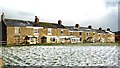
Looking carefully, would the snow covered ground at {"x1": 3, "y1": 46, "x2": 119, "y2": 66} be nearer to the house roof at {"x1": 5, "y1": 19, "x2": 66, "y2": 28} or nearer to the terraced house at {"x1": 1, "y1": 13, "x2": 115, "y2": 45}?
the terraced house at {"x1": 1, "y1": 13, "x2": 115, "y2": 45}

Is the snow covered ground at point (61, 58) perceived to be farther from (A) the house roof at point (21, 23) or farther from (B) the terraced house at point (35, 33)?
(A) the house roof at point (21, 23)

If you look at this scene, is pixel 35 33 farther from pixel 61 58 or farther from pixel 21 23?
pixel 61 58

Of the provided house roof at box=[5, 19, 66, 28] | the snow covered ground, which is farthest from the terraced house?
the snow covered ground

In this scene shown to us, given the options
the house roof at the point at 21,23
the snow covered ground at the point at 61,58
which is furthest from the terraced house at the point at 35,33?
the snow covered ground at the point at 61,58

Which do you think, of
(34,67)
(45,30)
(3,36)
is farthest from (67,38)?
(34,67)

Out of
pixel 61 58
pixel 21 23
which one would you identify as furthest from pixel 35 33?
pixel 61 58

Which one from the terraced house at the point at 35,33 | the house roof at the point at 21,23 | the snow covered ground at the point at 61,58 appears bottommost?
the snow covered ground at the point at 61,58

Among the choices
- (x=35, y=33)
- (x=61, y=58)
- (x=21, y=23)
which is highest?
(x=21, y=23)

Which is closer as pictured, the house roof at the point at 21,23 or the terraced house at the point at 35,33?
the terraced house at the point at 35,33

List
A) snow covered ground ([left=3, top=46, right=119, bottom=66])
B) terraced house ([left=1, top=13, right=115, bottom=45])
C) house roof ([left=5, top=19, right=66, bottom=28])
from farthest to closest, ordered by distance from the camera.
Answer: house roof ([left=5, top=19, right=66, bottom=28]) → terraced house ([left=1, top=13, right=115, bottom=45]) → snow covered ground ([left=3, top=46, right=119, bottom=66])

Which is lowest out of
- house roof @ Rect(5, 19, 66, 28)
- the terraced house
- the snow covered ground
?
the snow covered ground

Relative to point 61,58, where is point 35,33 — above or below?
above

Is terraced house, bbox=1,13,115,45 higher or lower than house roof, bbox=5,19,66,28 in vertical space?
lower

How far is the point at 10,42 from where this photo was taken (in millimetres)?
65000
